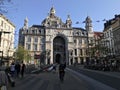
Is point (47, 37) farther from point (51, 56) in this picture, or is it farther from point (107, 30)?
point (107, 30)

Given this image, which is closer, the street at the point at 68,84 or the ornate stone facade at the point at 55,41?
the street at the point at 68,84

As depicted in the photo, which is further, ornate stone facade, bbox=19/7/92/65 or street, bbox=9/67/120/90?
ornate stone facade, bbox=19/7/92/65

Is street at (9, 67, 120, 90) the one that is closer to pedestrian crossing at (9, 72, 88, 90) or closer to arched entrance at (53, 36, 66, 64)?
pedestrian crossing at (9, 72, 88, 90)

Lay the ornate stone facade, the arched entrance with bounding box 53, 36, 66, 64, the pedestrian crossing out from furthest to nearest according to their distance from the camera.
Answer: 1. the arched entrance with bounding box 53, 36, 66, 64
2. the ornate stone facade
3. the pedestrian crossing

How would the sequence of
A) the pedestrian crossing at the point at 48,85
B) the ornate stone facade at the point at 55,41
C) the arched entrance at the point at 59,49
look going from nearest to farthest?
the pedestrian crossing at the point at 48,85
the ornate stone facade at the point at 55,41
the arched entrance at the point at 59,49

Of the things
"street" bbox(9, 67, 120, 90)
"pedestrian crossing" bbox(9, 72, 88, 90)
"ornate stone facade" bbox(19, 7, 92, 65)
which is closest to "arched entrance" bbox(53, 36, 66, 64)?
"ornate stone facade" bbox(19, 7, 92, 65)

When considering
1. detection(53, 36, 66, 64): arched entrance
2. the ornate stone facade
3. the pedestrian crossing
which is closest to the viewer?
the pedestrian crossing

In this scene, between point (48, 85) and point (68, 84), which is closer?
point (48, 85)

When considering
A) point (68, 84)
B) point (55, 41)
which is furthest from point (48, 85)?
point (55, 41)

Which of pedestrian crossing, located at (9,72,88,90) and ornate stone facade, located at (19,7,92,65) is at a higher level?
ornate stone facade, located at (19,7,92,65)

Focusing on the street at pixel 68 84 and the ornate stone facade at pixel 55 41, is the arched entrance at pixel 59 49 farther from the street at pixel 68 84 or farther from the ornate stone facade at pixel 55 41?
the street at pixel 68 84

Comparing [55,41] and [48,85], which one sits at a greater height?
[55,41]

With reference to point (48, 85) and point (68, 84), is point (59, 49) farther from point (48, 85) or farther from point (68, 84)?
point (48, 85)

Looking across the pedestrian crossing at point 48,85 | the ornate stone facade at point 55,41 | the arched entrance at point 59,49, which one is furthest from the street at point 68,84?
the arched entrance at point 59,49
